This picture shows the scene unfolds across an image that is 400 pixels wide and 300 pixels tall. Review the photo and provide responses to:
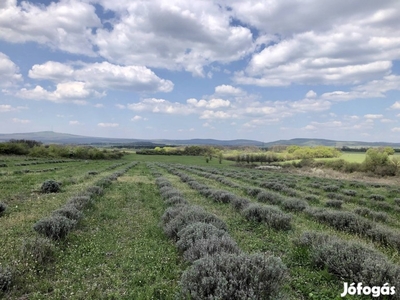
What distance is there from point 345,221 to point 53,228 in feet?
36.7

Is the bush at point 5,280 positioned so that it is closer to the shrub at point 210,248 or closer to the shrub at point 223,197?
the shrub at point 210,248

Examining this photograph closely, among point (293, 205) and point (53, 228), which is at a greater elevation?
point (53, 228)

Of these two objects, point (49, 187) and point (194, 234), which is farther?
point (49, 187)

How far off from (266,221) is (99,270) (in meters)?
6.96

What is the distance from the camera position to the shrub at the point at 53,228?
28.7ft

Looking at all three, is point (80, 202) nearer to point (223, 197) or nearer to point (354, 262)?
point (223, 197)

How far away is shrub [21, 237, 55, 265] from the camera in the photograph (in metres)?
6.80

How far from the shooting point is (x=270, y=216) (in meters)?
11.2

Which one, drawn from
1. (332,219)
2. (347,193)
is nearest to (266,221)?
(332,219)

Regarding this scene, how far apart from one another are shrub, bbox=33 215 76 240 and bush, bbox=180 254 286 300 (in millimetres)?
5684

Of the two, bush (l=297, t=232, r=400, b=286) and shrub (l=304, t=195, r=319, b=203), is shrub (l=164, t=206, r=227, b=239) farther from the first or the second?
shrub (l=304, t=195, r=319, b=203)

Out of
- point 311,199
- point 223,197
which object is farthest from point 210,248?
point 311,199

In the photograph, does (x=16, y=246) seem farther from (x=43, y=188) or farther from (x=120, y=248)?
(x=43, y=188)

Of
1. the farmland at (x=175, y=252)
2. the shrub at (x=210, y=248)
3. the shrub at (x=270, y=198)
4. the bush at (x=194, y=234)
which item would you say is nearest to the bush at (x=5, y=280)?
the farmland at (x=175, y=252)
